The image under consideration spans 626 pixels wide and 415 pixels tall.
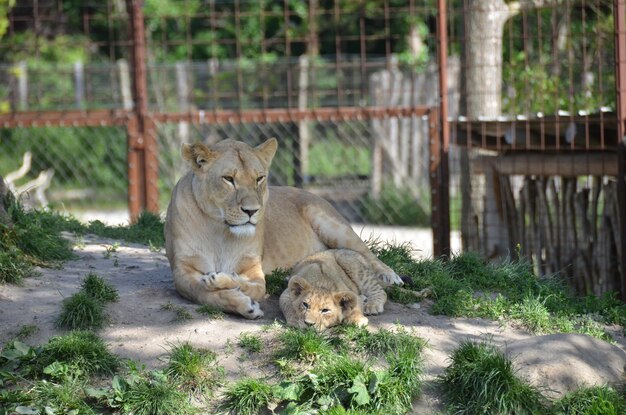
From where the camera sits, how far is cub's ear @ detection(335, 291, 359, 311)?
557 cm

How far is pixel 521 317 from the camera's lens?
6.07 meters

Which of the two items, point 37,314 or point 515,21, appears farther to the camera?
point 515,21

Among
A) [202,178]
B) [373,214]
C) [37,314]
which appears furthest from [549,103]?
[37,314]

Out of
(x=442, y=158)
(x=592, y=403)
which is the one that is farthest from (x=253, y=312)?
(x=442, y=158)

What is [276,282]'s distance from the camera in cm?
621

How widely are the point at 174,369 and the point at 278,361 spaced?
1.77 ft

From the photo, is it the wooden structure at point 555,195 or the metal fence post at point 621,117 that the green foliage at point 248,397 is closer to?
the wooden structure at point 555,195

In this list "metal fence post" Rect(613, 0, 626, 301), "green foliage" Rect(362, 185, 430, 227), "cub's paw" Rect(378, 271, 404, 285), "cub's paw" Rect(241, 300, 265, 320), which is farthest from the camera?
"green foliage" Rect(362, 185, 430, 227)

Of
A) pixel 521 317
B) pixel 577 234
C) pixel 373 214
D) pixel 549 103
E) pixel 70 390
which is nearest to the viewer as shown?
pixel 70 390

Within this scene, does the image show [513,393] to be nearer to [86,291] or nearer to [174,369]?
[174,369]

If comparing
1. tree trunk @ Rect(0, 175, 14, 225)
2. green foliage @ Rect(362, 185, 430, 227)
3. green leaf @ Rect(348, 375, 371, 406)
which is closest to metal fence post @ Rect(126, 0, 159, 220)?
tree trunk @ Rect(0, 175, 14, 225)

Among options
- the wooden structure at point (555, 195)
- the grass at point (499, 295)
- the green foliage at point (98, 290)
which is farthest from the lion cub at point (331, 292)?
the wooden structure at point (555, 195)

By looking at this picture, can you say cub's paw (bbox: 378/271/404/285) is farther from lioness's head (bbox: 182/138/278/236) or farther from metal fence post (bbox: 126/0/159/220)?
metal fence post (bbox: 126/0/159/220)

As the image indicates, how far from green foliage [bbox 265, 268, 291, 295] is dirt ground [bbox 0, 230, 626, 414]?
0.41ft
